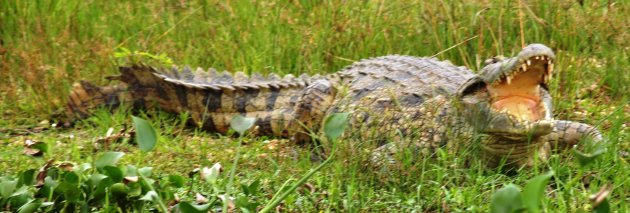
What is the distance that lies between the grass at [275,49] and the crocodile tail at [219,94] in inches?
3.8

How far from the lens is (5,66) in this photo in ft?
21.7

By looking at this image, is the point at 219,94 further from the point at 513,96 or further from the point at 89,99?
the point at 513,96

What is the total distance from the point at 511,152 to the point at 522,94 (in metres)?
0.25


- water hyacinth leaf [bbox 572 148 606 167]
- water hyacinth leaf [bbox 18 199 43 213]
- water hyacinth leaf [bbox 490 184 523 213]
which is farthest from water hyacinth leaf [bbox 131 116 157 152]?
water hyacinth leaf [bbox 572 148 606 167]

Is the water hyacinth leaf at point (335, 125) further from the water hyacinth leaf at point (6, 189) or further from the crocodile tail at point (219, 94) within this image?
the crocodile tail at point (219, 94)

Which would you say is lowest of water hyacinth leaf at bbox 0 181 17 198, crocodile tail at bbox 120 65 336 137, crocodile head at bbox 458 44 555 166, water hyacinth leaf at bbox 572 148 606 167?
crocodile tail at bbox 120 65 336 137

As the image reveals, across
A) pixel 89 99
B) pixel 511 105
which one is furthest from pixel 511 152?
pixel 89 99

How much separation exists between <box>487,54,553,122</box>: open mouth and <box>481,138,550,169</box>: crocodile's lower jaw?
124 millimetres

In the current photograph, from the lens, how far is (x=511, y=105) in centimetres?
454

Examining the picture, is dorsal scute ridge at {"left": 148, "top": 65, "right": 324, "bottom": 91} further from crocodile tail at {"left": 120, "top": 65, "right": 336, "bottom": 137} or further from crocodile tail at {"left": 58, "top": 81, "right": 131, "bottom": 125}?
crocodile tail at {"left": 58, "top": 81, "right": 131, "bottom": 125}

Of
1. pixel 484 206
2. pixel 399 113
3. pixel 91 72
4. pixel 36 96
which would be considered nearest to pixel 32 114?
pixel 36 96

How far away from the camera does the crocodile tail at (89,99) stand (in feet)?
19.8

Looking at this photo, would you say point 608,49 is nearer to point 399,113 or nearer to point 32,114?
point 399,113

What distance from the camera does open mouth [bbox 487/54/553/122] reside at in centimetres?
446
